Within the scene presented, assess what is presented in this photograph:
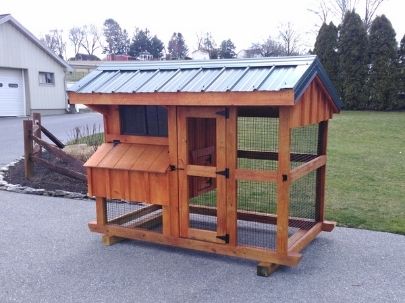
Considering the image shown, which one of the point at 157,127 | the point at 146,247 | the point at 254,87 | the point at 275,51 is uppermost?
the point at 275,51

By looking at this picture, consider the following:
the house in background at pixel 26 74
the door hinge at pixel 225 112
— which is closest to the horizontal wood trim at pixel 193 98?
the door hinge at pixel 225 112

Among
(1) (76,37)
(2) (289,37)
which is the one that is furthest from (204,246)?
(1) (76,37)

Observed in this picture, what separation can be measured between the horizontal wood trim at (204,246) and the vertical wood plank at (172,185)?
0.37 ft

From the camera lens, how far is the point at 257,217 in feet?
16.7

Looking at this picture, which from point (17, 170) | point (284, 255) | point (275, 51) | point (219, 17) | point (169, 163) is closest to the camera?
point (284, 255)

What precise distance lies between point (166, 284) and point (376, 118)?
14.5m

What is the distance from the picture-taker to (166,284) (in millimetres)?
3703

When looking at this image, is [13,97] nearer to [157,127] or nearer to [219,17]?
[157,127]

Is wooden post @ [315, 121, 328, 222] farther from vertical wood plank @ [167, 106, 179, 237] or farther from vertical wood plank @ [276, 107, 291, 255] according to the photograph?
vertical wood plank @ [167, 106, 179, 237]

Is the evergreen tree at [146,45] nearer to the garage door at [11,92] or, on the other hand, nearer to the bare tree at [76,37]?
the bare tree at [76,37]

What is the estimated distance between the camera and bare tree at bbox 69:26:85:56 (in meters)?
60.1

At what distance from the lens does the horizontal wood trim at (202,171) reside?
4.04 m

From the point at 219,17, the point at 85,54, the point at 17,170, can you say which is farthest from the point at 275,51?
the point at 17,170

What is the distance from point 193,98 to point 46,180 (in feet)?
15.4
